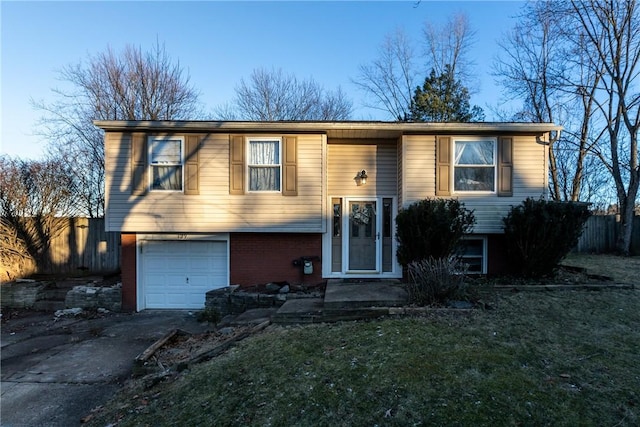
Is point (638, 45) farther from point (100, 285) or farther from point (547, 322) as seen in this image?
point (100, 285)

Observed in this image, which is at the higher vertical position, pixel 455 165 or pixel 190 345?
pixel 455 165

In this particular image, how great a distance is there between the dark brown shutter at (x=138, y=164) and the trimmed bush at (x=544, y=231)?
8.81 metres

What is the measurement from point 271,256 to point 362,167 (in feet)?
10.9

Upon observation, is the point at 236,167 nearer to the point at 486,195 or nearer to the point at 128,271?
the point at 128,271

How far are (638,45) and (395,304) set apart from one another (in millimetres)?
17049

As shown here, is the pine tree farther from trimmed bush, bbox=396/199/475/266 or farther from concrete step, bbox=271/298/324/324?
concrete step, bbox=271/298/324/324

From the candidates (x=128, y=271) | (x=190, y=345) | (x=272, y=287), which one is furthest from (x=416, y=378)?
(x=128, y=271)

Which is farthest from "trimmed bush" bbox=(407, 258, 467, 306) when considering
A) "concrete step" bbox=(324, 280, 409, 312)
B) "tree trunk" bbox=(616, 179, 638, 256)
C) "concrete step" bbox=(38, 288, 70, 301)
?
"tree trunk" bbox=(616, 179, 638, 256)

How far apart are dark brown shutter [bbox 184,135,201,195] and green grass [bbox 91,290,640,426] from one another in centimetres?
464

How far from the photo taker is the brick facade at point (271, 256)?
8.74 meters

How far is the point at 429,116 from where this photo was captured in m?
19.8

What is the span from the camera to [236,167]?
28.2 ft

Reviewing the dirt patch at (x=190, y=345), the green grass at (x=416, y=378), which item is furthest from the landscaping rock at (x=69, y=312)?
the green grass at (x=416, y=378)

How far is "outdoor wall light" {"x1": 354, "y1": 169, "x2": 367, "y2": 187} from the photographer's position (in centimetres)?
906
